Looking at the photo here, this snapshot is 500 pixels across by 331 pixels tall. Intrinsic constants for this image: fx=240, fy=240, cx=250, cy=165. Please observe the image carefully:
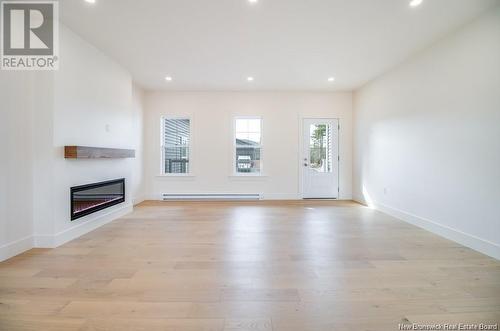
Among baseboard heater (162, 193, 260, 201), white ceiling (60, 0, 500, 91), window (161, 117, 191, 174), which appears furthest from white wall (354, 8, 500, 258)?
window (161, 117, 191, 174)

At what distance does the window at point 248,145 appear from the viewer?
6.28 m

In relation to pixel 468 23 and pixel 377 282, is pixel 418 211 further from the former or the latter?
pixel 468 23

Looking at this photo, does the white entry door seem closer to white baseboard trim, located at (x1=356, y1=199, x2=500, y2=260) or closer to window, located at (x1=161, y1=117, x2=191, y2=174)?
white baseboard trim, located at (x1=356, y1=199, x2=500, y2=260)

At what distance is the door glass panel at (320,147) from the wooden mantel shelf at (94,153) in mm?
4318

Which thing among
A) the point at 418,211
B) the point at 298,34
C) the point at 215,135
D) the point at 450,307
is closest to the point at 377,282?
the point at 450,307

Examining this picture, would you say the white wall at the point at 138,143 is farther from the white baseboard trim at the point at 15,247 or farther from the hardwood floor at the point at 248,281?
the white baseboard trim at the point at 15,247

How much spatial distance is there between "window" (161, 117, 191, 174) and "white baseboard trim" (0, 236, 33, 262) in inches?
138

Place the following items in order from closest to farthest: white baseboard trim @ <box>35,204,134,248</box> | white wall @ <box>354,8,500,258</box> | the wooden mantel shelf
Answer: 1. white wall @ <box>354,8,500,258</box>
2. white baseboard trim @ <box>35,204,134,248</box>
3. the wooden mantel shelf

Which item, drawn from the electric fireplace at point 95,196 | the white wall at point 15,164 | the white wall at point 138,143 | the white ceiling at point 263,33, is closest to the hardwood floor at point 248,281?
the white wall at point 15,164

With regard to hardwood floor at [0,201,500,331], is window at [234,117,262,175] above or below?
above

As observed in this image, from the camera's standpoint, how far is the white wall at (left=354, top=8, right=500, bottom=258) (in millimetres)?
2756

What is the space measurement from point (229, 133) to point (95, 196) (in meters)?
3.37

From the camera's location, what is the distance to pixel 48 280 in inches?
83.7

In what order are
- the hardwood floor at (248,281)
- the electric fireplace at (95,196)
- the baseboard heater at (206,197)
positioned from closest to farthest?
the hardwood floor at (248,281)
the electric fireplace at (95,196)
the baseboard heater at (206,197)
